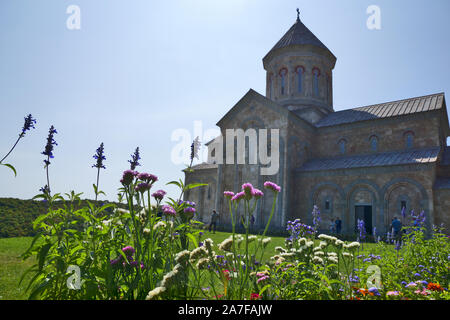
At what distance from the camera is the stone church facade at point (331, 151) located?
597 inches

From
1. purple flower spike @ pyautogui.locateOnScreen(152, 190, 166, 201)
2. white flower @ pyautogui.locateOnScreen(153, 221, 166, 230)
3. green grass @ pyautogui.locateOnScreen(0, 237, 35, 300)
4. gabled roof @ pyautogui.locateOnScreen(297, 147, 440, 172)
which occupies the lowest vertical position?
green grass @ pyautogui.locateOnScreen(0, 237, 35, 300)

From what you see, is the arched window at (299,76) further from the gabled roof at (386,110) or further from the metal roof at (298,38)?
the gabled roof at (386,110)

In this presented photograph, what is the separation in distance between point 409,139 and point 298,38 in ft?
41.7

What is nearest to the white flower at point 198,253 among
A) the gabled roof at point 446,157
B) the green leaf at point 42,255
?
the green leaf at point 42,255

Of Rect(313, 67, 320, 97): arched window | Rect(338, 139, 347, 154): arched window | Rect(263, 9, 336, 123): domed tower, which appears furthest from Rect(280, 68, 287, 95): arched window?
Rect(338, 139, 347, 154): arched window

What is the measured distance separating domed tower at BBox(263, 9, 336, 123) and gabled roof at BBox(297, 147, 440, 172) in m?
4.41

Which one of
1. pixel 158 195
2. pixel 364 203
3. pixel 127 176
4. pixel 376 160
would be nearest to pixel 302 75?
pixel 376 160

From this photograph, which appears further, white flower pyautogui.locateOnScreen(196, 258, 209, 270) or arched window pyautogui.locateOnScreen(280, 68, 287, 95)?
arched window pyautogui.locateOnScreen(280, 68, 287, 95)

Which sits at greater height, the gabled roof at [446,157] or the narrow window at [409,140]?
the narrow window at [409,140]

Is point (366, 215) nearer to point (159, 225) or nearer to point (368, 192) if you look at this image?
point (368, 192)

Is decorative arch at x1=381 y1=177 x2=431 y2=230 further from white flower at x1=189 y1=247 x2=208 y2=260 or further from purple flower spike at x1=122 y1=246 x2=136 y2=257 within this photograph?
purple flower spike at x1=122 y1=246 x2=136 y2=257

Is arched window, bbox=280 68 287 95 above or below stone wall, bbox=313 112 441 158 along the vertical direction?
above

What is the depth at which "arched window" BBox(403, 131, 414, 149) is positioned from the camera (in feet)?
56.5
